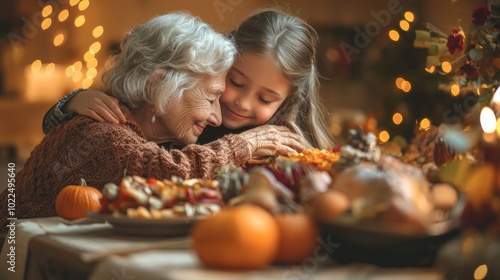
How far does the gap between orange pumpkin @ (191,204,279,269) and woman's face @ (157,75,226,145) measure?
102 cm

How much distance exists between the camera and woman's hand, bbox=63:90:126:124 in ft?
5.78

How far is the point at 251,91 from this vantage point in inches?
80.6

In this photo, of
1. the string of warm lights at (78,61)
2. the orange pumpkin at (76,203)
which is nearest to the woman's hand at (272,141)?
the orange pumpkin at (76,203)

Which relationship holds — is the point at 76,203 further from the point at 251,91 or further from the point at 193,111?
the point at 251,91

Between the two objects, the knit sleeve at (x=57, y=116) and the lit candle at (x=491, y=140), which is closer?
the lit candle at (x=491, y=140)

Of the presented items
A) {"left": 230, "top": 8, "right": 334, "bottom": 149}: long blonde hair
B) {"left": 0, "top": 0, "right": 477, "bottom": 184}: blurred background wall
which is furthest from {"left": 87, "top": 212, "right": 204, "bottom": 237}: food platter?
{"left": 0, "top": 0, "right": 477, "bottom": 184}: blurred background wall

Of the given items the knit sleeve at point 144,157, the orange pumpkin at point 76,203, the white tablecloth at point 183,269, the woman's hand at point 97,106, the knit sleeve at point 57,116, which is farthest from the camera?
the knit sleeve at point 57,116

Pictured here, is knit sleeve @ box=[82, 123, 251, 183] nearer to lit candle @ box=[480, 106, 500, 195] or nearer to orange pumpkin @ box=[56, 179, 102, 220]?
orange pumpkin @ box=[56, 179, 102, 220]

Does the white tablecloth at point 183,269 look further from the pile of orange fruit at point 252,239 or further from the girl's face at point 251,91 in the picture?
the girl's face at point 251,91

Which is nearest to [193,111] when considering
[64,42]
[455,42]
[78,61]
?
[455,42]

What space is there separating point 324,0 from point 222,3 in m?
1.47

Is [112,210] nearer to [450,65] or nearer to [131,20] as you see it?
[450,65]

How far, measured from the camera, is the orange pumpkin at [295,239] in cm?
93

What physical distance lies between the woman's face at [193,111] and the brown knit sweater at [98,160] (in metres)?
0.14
